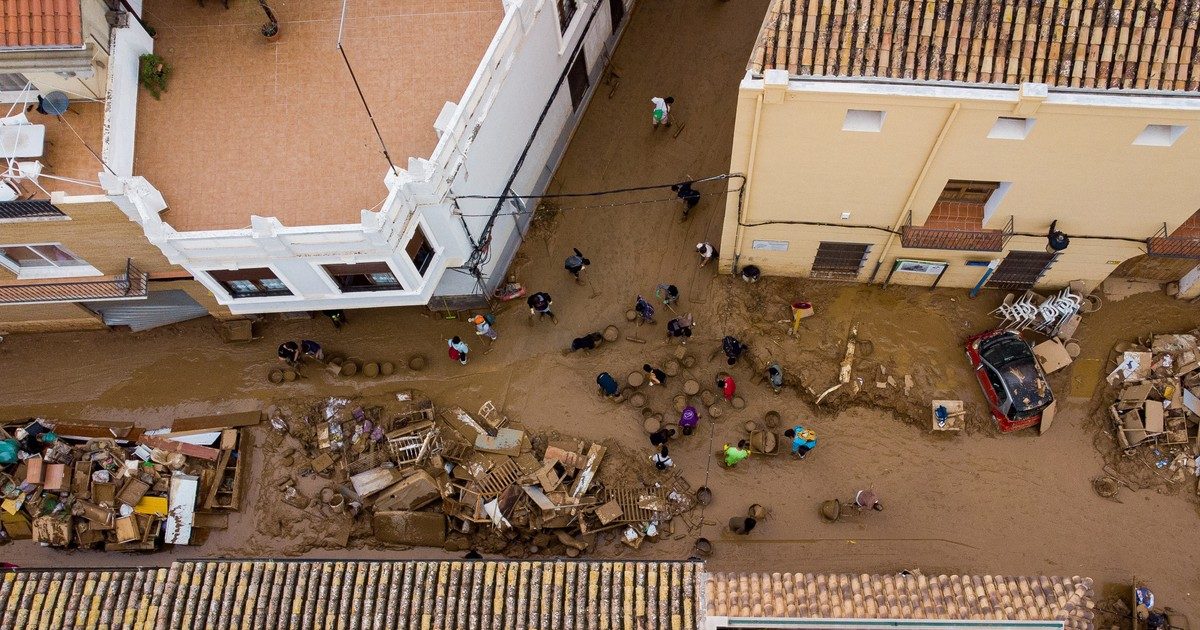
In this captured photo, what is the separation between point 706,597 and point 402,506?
30.4 ft

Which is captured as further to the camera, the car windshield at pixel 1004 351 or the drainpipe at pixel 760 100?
the car windshield at pixel 1004 351

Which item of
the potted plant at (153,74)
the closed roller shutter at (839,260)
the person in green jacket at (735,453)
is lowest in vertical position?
the person in green jacket at (735,453)

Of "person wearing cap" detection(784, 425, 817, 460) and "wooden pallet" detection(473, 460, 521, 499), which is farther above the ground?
"person wearing cap" detection(784, 425, 817, 460)

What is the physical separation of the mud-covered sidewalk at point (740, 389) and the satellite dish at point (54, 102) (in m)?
8.00

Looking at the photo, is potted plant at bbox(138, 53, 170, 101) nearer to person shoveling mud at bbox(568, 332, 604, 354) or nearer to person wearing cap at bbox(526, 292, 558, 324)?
person wearing cap at bbox(526, 292, 558, 324)

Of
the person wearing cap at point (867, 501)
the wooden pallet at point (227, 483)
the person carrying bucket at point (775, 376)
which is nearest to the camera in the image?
the person wearing cap at point (867, 501)

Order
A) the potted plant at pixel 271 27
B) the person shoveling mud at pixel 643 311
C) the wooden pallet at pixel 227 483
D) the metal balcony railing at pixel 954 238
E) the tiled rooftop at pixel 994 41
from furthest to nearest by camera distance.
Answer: the person shoveling mud at pixel 643 311
the wooden pallet at pixel 227 483
the metal balcony railing at pixel 954 238
the potted plant at pixel 271 27
the tiled rooftop at pixel 994 41

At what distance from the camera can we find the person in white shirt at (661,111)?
82.0 ft

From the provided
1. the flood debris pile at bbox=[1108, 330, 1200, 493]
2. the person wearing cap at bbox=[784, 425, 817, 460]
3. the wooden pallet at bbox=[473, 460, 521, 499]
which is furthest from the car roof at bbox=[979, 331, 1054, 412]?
the wooden pallet at bbox=[473, 460, 521, 499]

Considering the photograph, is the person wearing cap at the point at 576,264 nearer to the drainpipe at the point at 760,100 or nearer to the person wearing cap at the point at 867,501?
the drainpipe at the point at 760,100

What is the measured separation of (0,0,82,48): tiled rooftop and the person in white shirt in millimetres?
15864

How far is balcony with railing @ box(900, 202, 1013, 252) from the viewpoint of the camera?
19516 millimetres

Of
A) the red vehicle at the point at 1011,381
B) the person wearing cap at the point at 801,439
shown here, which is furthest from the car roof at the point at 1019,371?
the person wearing cap at the point at 801,439

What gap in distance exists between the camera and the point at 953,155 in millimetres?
17453
